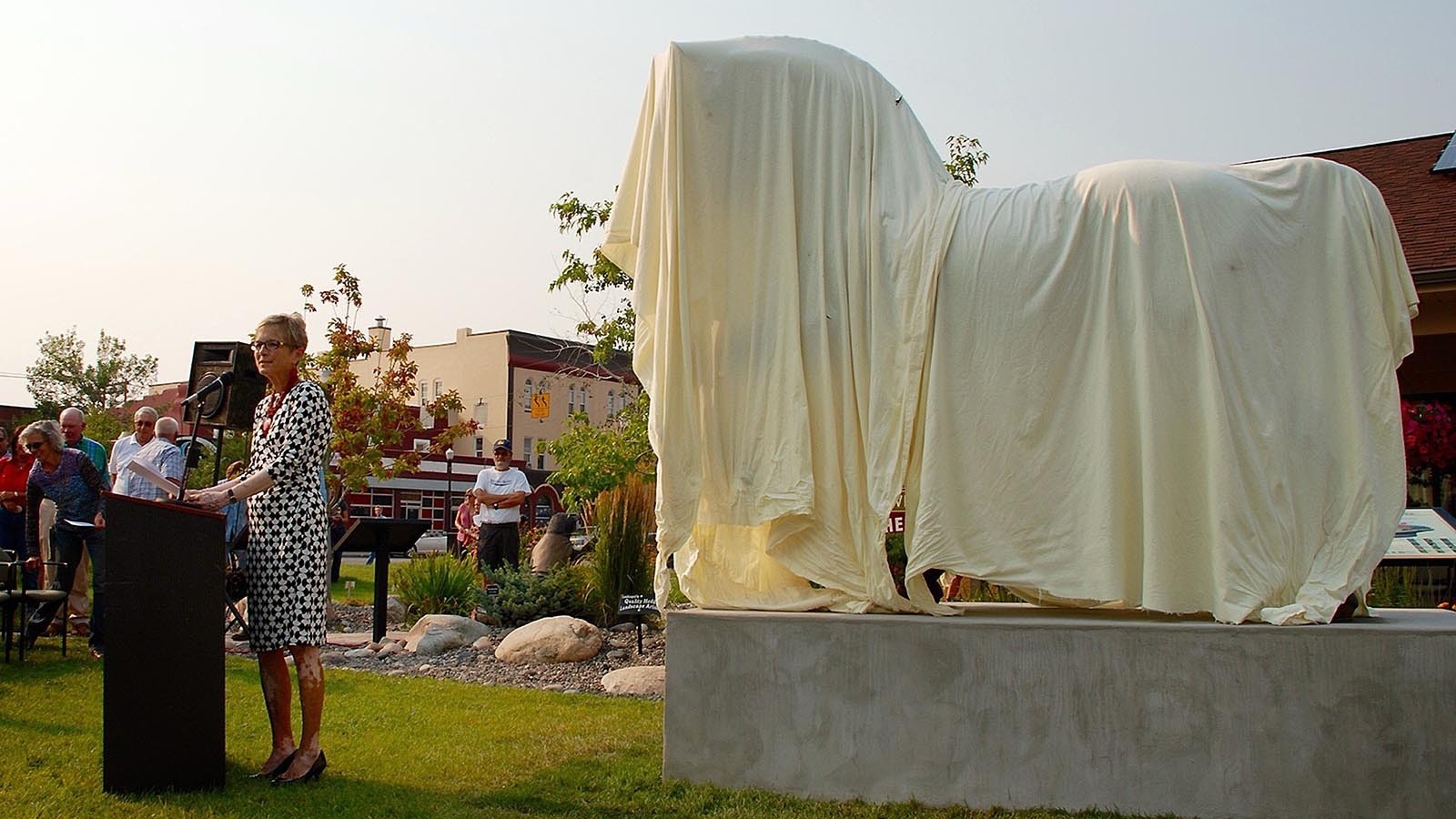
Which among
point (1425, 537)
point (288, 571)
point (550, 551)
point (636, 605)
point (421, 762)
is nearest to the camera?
point (288, 571)

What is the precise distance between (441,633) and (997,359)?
677cm

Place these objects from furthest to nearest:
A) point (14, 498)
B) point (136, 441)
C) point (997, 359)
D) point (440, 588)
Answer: point (440, 588) → point (136, 441) → point (14, 498) → point (997, 359)

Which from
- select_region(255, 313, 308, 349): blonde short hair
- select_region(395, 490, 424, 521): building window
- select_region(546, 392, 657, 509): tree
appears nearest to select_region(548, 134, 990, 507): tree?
select_region(546, 392, 657, 509): tree

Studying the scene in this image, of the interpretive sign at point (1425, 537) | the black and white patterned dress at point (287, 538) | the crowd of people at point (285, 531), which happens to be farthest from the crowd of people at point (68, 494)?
the interpretive sign at point (1425, 537)

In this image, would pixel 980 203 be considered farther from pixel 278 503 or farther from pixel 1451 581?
pixel 1451 581

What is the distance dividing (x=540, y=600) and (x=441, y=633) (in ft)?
4.59

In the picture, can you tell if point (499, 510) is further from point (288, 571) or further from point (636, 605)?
point (288, 571)

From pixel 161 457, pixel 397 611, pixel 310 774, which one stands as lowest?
pixel 397 611

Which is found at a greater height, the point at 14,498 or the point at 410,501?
the point at 14,498

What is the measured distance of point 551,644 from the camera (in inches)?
386

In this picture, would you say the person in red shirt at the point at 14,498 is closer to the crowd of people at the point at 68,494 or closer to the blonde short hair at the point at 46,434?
the crowd of people at the point at 68,494

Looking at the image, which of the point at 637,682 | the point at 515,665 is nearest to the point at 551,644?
the point at 515,665

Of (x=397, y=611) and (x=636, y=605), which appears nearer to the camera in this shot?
(x=636, y=605)

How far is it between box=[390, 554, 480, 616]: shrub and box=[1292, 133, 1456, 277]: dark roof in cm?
963
